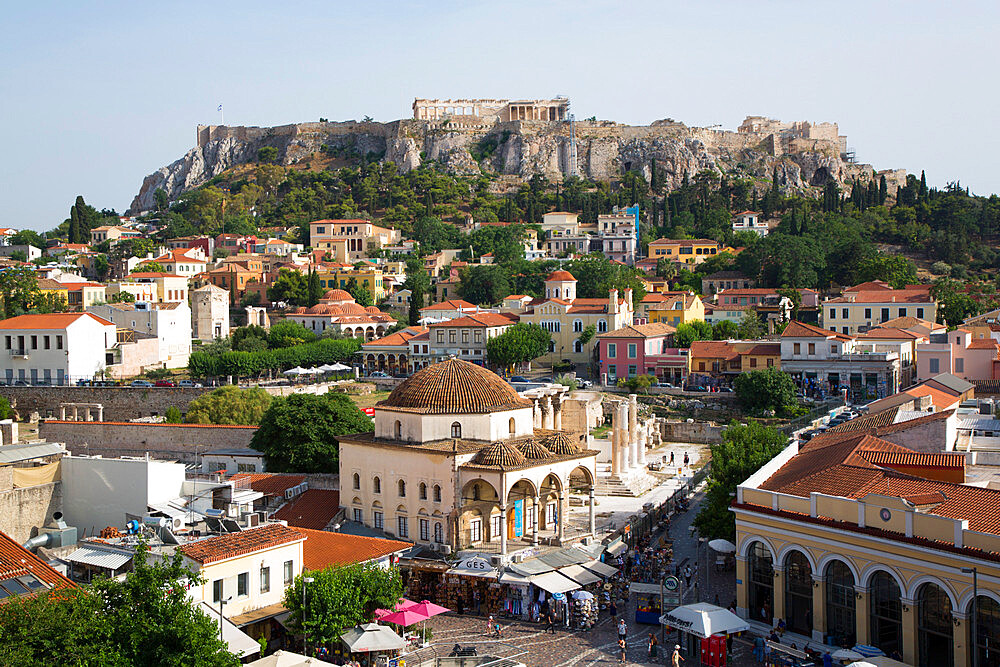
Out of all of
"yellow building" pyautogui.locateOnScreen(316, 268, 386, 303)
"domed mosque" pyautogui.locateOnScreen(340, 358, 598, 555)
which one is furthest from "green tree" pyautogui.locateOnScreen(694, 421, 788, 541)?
"yellow building" pyautogui.locateOnScreen(316, 268, 386, 303)

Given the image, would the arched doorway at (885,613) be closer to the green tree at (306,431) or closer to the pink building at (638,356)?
the green tree at (306,431)

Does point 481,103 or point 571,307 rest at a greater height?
point 481,103

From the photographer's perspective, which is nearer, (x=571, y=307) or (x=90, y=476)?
(x=90, y=476)

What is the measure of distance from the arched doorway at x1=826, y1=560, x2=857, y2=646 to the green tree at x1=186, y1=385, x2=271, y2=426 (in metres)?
34.7

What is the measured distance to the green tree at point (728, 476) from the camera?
30.1 m

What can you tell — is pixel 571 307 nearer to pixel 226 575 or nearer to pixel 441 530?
pixel 441 530

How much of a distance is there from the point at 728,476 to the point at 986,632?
12.2 meters

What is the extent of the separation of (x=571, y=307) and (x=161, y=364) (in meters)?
29.4

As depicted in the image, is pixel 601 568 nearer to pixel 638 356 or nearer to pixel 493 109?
pixel 638 356

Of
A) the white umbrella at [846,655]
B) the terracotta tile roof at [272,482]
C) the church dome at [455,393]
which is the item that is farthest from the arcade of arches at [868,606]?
the terracotta tile roof at [272,482]

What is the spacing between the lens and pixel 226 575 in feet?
76.7

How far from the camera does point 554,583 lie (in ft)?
89.1

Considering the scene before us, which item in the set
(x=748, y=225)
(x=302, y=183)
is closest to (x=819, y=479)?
(x=748, y=225)

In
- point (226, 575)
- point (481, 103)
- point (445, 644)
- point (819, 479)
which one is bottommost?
point (445, 644)
